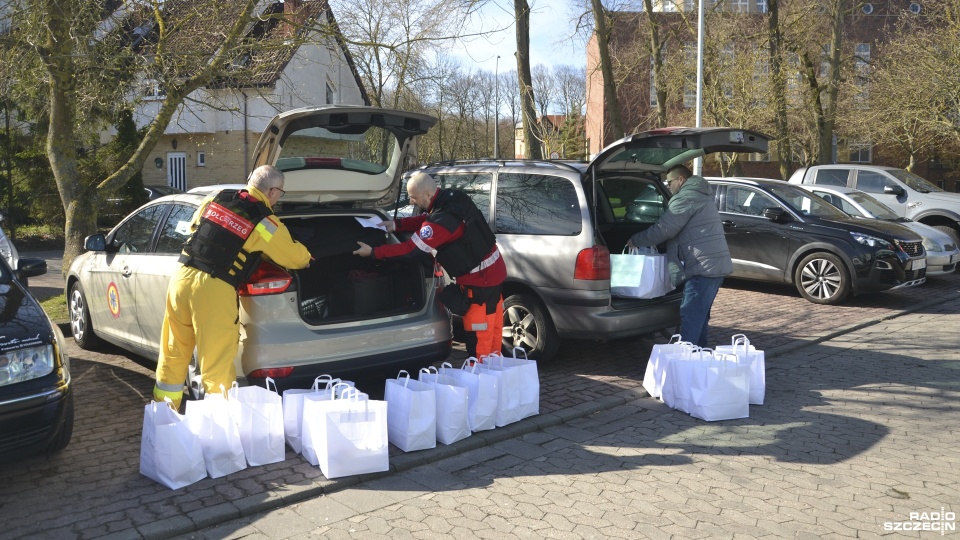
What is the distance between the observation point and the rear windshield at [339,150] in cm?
584

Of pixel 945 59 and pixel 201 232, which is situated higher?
pixel 945 59

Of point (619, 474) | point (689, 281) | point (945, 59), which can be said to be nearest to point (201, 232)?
point (619, 474)

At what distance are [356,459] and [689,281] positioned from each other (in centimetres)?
359

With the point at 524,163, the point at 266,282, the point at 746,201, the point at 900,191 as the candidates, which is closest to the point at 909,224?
the point at 900,191

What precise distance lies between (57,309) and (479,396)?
6744mm

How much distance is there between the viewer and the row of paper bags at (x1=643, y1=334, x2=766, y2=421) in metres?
5.95

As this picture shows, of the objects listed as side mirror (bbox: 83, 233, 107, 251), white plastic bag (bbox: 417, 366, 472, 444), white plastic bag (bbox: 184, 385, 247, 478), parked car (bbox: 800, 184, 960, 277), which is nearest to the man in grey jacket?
white plastic bag (bbox: 417, 366, 472, 444)

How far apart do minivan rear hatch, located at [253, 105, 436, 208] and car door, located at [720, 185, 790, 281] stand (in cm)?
692

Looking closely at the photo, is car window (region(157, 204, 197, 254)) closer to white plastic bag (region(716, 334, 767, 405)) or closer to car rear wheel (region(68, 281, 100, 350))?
car rear wheel (region(68, 281, 100, 350))

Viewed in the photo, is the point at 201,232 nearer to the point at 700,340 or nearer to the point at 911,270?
the point at 700,340

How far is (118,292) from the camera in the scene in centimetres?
672

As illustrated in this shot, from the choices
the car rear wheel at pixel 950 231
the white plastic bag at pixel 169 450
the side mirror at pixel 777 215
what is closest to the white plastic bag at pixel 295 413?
the white plastic bag at pixel 169 450

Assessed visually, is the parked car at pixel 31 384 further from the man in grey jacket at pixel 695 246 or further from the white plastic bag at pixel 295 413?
the man in grey jacket at pixel 695 246

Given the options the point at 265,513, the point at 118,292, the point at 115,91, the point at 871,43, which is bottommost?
the point at 265,513
